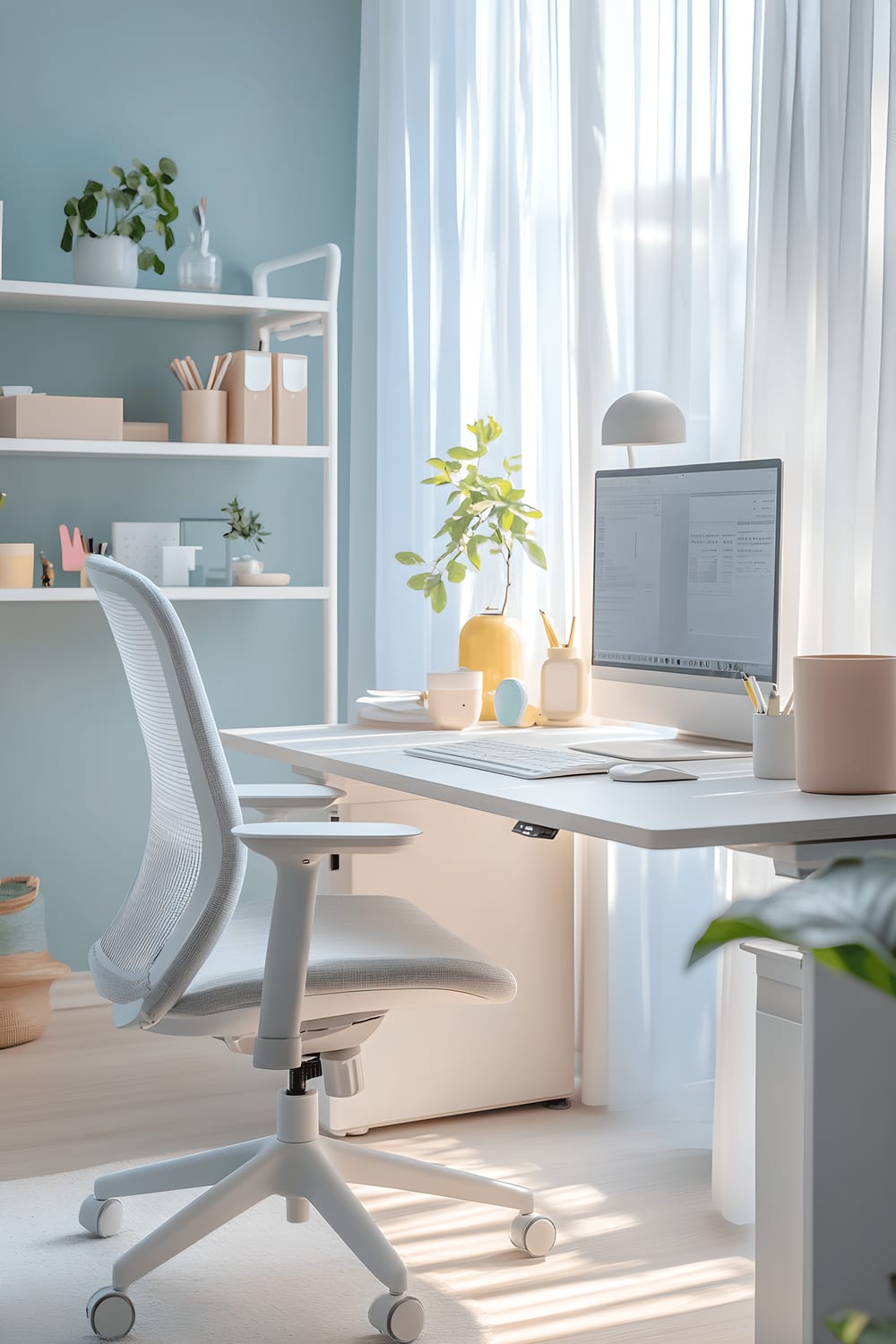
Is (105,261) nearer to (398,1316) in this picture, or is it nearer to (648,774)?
(648,774)

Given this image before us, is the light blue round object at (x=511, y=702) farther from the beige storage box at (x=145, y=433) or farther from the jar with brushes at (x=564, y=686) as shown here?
the beige storage box at (x=145, y=433)

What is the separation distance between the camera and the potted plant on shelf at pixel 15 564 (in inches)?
126

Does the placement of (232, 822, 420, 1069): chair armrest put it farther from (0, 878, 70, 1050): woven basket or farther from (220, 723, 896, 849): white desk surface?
(0, 878, 70, 1050): woven basket

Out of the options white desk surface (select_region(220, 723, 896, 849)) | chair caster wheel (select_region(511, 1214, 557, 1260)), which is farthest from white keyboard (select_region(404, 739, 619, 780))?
chair caster wheel (select_region(511, 1214, 557, 1260))

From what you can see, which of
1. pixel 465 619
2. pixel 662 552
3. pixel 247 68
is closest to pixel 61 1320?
pixel 662 552

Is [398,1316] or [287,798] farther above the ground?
[287,798]

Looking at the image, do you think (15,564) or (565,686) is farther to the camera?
(15,564)

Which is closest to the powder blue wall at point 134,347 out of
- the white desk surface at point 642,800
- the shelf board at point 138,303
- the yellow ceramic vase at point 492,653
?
the shelf board at point 138,303

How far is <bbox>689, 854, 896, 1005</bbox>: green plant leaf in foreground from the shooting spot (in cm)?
55

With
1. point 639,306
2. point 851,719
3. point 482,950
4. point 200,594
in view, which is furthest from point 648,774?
point 200,594

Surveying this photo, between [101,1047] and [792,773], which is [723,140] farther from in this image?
[101,1047]

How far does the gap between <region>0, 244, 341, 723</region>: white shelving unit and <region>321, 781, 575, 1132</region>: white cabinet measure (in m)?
0.82

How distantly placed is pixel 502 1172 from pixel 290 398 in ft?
5.90

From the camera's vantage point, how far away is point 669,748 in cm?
225
